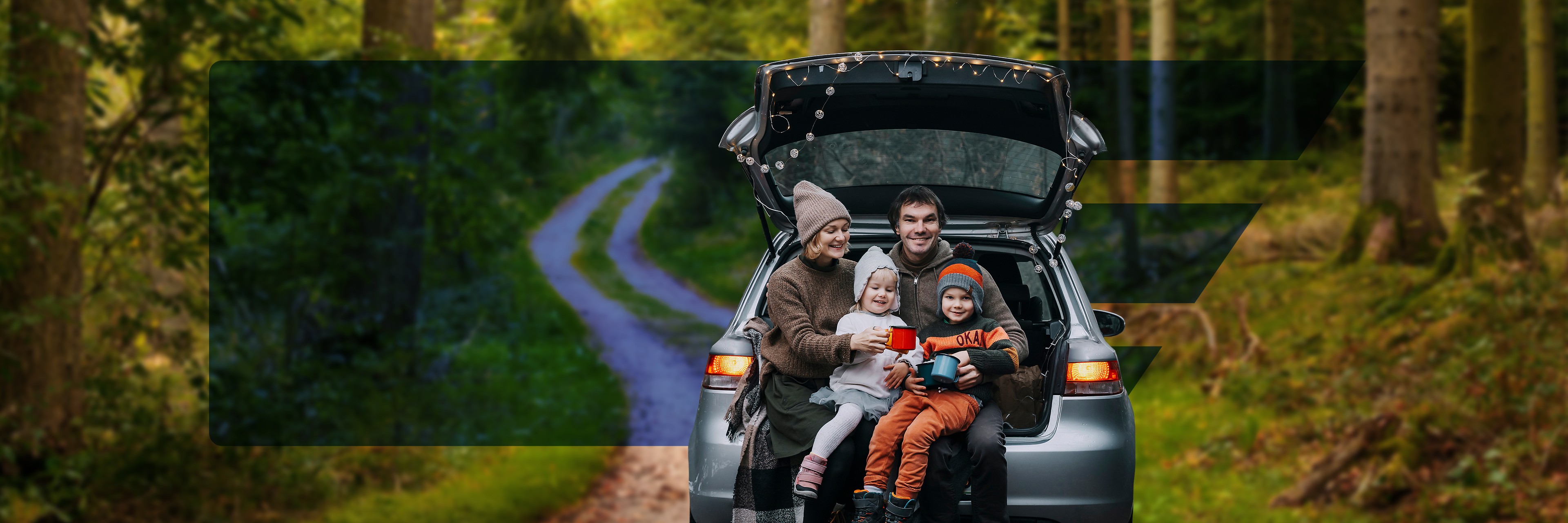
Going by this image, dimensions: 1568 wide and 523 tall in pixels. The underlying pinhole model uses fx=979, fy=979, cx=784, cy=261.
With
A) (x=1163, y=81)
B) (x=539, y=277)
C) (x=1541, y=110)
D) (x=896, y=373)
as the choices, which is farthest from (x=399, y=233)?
(x=1541, y=110)

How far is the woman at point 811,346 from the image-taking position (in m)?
3.04

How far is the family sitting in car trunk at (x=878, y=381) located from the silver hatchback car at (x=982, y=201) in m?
0.15

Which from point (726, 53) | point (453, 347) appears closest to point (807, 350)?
point (453, 347)

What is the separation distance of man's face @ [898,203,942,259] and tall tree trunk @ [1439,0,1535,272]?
24.1ft

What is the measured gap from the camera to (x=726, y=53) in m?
15.7

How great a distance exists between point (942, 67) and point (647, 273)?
9.28m

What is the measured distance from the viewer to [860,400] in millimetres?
3033

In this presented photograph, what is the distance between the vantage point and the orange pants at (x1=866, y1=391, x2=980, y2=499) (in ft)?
9.53

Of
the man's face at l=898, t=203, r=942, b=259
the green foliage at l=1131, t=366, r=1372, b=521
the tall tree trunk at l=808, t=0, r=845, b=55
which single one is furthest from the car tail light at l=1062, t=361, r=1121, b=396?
the tall tree trunk at l=808, t=0, r=845, b=55

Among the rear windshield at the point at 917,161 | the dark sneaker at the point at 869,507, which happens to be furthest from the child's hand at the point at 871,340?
the rear windshield at the point at 917,161

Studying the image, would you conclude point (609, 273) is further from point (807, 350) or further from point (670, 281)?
point (807, 350)

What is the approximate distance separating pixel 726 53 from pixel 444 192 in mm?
7062

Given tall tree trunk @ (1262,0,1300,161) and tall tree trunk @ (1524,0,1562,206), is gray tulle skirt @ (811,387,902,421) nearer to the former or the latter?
tall tree trunk @ (1524,0,1562,206)

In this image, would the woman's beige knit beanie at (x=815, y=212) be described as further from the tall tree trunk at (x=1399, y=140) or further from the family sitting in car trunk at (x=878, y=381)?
the tall tree trunk at (x=1399, y=140)
